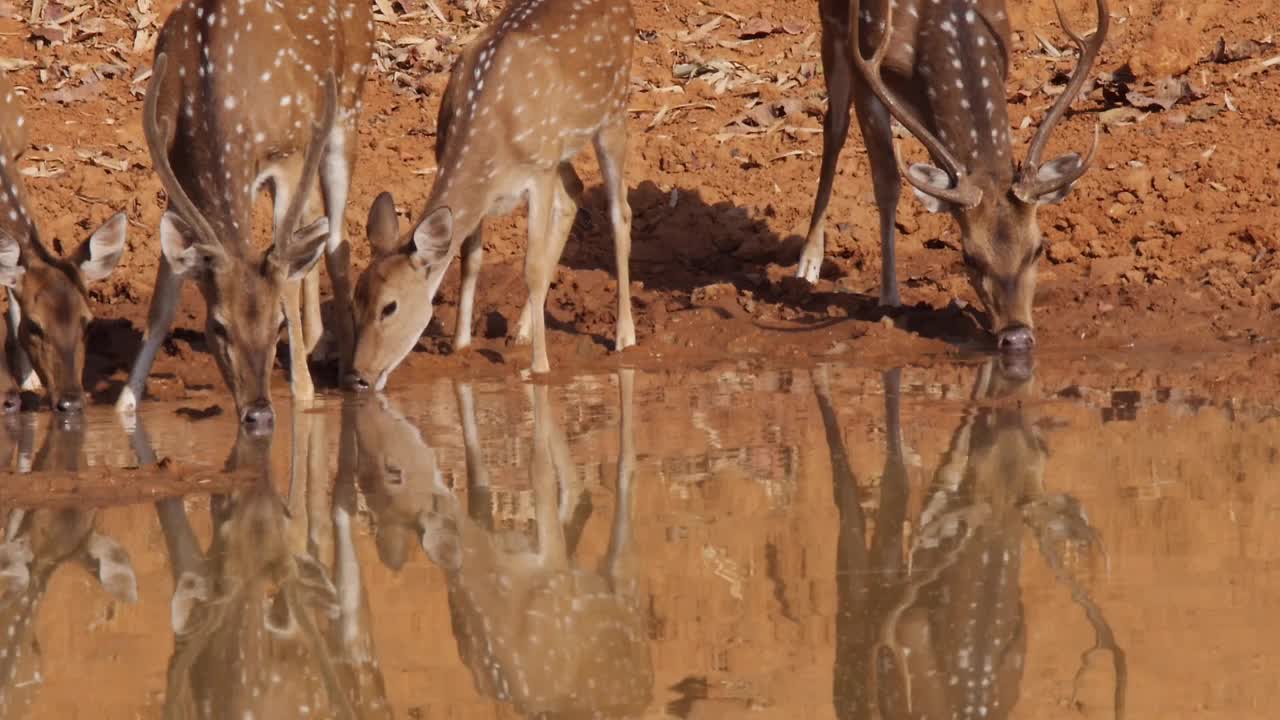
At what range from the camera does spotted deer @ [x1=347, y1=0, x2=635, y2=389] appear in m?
11.2

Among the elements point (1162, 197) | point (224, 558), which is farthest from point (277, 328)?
point (1162, 197)

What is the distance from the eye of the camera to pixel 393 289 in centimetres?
1124

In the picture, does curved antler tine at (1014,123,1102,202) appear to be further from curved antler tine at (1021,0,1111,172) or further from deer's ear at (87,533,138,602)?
deer's ear at (87,533,138,602)

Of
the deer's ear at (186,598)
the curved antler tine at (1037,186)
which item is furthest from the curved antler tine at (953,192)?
the deer's ear at (186,598)

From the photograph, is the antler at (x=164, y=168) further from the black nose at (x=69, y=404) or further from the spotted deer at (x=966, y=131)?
the spotted deer at (x=966, y=131)

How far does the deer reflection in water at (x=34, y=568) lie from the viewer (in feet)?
17.6

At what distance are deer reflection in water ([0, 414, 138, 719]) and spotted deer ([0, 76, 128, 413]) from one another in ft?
6.78

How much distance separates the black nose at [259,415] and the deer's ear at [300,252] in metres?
0.76

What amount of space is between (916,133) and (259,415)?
14.1 feet

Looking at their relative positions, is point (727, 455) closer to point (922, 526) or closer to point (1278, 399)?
point (922, 526)

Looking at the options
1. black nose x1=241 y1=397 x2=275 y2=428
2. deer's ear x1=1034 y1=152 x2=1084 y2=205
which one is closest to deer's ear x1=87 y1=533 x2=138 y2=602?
black nose x1=241 y1=397 x2=275 y2=428

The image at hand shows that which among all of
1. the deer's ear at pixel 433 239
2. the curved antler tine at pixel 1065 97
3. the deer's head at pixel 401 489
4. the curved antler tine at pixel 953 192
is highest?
the curved antler tine at pixel 1065 97

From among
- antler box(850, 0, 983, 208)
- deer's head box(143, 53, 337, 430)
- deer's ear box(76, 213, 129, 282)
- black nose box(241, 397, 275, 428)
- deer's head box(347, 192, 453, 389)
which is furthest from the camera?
antler box(850, 0, 983, 208)

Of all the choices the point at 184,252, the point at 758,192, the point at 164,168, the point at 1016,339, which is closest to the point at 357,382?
the point at 184,252
